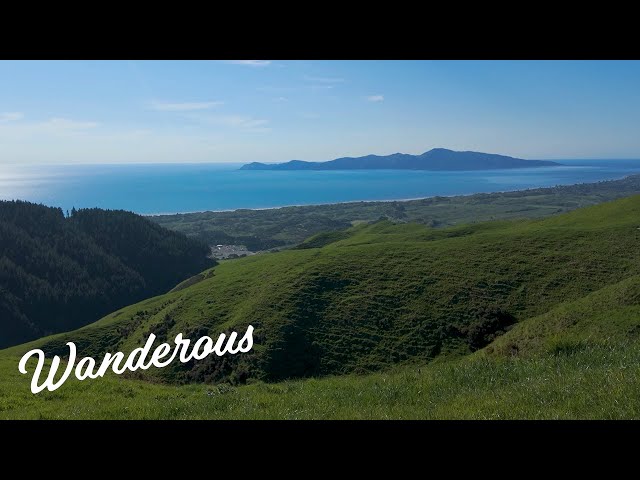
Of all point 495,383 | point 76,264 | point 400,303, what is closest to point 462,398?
point 495,383

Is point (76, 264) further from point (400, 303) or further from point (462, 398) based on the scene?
point (462, 398)

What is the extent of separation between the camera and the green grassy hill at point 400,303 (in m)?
35.8

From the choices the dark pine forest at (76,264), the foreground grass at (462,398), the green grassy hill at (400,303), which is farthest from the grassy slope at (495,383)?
the dark pine forest at (76,264)

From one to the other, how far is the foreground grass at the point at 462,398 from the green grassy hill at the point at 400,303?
608 inches

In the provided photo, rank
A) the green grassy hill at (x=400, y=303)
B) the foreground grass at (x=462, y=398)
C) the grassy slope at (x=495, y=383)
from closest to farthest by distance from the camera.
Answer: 1. the foreground grass at (x=462, y=398)
2. the grassy slope at (x=495, y=383)
3. the green grassy hill at (x=400, y=303)

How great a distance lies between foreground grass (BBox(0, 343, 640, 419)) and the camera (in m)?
7.76

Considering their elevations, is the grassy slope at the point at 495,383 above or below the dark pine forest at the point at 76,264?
above

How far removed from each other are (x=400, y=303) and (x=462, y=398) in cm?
3399

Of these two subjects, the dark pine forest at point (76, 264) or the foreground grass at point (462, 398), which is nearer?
the foreground grass at point (462, 398)

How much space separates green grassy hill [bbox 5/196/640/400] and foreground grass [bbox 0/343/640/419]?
15.4m

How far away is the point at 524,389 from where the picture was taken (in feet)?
31.0

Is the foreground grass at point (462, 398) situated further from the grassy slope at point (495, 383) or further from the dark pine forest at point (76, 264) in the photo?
the dark pine forest at point (76, 264)
